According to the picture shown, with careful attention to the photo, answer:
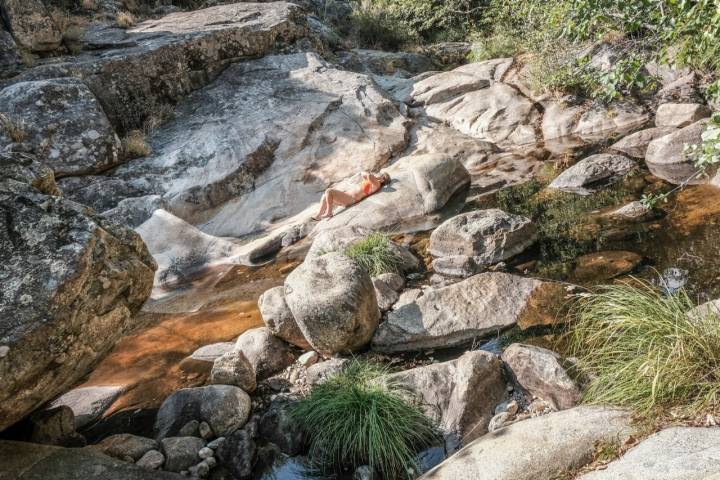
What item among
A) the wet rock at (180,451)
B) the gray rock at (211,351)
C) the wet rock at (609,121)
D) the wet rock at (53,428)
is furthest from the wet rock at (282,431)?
the wet rock at (609,121)

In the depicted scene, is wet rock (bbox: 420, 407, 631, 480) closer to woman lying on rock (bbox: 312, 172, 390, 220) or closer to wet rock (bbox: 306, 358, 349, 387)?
wet rock (bbox: 306, 358, 349, 387)

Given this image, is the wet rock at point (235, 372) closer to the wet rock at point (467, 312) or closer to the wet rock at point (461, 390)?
the wet rock at point (467, 312)

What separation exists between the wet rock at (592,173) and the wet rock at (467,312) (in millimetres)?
4168

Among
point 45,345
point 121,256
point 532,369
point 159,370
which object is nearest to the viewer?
point 45,345

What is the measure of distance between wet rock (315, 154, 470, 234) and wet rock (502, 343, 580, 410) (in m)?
5.15

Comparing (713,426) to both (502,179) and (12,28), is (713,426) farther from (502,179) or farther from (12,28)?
(12,28)

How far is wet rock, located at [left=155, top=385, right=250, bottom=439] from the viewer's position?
15.9 ft

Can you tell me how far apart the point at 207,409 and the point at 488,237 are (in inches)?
180

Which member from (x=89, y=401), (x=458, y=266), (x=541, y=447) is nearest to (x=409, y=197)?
(x=458, y=266)

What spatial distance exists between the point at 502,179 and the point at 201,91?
8.54 meters

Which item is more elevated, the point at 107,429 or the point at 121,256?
the point at 121,256

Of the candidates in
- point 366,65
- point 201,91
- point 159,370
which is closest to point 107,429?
point 159,370

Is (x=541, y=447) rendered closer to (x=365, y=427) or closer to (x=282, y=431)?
(x=365, y=427)

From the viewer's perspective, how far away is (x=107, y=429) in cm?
525
